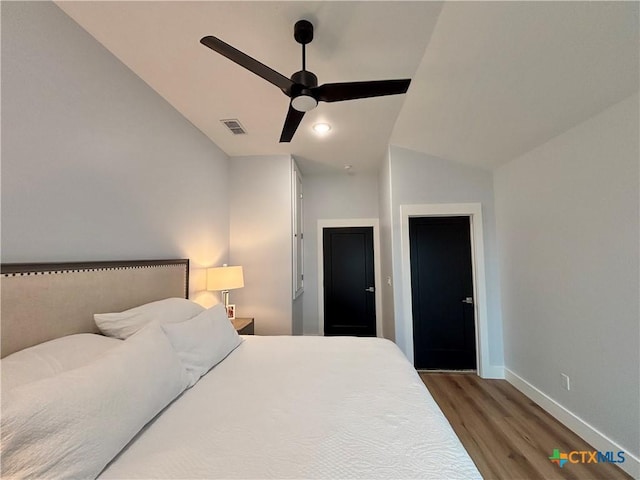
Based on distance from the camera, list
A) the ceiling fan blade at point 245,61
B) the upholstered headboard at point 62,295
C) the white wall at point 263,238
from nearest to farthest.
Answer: the upholstered headboard at point 62,295, the ceiling fan blade at point 245,61, the white wall at point 263,238

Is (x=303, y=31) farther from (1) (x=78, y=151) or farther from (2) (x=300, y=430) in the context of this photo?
(2) (x=300, y=430)

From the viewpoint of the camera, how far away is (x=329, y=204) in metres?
4.64

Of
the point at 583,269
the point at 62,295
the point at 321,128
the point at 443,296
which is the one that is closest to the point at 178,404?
the point at 62,295

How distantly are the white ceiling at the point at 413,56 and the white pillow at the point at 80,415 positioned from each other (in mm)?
1783

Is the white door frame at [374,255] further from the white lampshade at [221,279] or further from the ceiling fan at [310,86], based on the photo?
the ceiling fan at [310,86]

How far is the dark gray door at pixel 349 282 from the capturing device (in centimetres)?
452

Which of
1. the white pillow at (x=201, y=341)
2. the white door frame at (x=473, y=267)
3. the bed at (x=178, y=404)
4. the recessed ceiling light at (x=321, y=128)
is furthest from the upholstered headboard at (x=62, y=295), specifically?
the white door frame at (x=473, y=267)

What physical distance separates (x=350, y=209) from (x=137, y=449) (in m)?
4.01

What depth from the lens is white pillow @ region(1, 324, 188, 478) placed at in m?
0.73

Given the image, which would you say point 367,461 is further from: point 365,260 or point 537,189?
point 365,260

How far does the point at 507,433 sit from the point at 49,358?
2.97m

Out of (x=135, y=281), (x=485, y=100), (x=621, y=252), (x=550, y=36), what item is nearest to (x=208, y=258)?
(x=135, y=281)

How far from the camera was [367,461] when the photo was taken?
90cm

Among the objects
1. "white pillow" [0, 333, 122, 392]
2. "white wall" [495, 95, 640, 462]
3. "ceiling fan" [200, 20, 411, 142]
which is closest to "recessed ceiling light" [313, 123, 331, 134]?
"ceiling fan" [200, 20, 411, 142]
